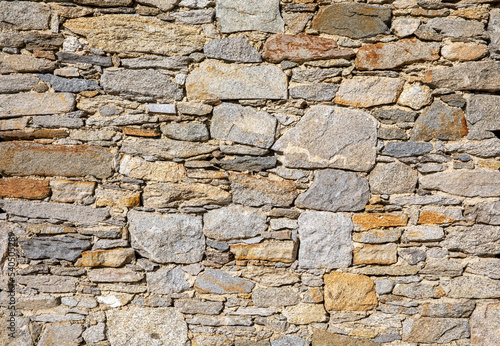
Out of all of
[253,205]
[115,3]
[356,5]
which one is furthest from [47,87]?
[356,5]

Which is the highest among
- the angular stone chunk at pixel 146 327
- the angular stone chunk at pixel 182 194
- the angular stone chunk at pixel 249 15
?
the angular stone chunk at pixel 249 15

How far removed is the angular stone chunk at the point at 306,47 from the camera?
6.81 ft

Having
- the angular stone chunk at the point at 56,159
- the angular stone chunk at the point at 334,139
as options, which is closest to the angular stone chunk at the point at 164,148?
the angular stone chunk at the point at 56,159

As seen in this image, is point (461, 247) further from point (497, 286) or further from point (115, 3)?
point (115, 3)

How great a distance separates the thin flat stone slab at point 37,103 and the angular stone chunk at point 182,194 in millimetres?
688

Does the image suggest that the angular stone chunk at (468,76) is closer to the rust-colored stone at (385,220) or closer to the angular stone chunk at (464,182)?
the angular stone chunk at (464,182)

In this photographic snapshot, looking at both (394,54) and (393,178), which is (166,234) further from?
(394,54)

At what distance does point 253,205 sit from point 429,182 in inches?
41.8

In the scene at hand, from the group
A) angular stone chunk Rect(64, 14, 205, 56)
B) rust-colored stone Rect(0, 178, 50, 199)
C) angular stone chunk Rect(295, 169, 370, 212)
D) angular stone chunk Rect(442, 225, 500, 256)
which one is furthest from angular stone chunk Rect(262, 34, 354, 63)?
rust-colored stone Rect(0, 178, 50, 199)

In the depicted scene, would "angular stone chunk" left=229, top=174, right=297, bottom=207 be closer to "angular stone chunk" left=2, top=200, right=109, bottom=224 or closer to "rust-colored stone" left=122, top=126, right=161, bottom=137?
"rust-colored stone" left=122, top=126, right=161, bottom=137

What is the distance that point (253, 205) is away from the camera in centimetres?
213

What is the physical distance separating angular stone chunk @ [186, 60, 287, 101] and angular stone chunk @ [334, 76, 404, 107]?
0.37 meters

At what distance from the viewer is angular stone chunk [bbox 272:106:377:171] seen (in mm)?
2100

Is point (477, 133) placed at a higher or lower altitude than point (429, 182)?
higher
